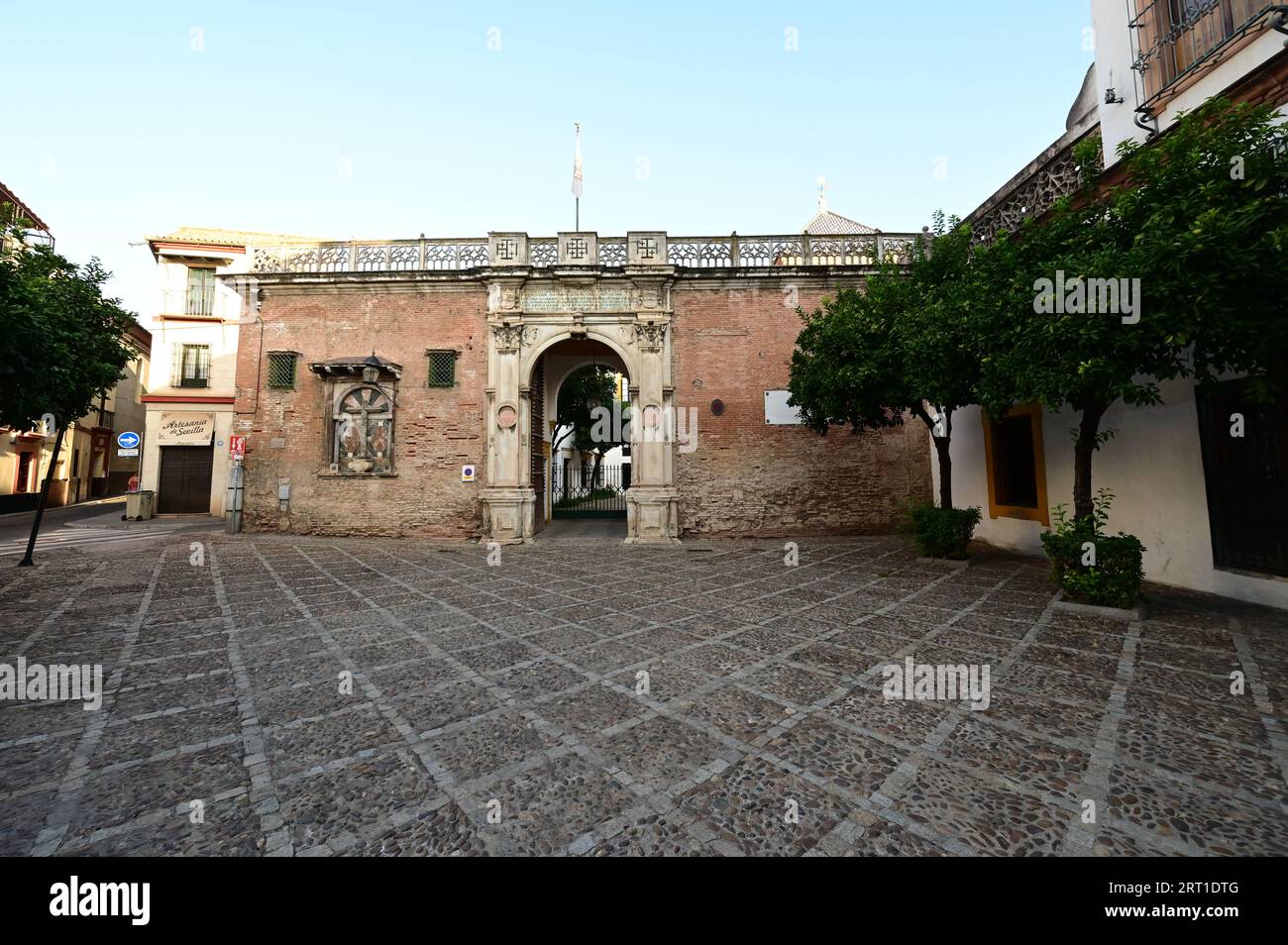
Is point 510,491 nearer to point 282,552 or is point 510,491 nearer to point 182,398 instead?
point 282,552

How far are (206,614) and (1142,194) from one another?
1094cm

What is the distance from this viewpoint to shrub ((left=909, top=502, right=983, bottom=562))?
8.14 metres

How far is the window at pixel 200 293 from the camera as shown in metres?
18.5

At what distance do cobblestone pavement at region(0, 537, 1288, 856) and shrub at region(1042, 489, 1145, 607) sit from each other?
484 millimetres

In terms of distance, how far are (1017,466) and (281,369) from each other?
17860 mm

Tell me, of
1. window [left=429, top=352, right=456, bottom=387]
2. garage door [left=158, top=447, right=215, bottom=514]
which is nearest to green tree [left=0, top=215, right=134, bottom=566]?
Result: window [left=429, top=352, right=456, bottom=387]

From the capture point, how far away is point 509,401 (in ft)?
40.0

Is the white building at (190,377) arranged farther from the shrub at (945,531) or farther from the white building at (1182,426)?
the white building at (1182,426)

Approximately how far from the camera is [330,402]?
12.5 m

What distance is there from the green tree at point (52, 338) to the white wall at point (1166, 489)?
47.8 feet
